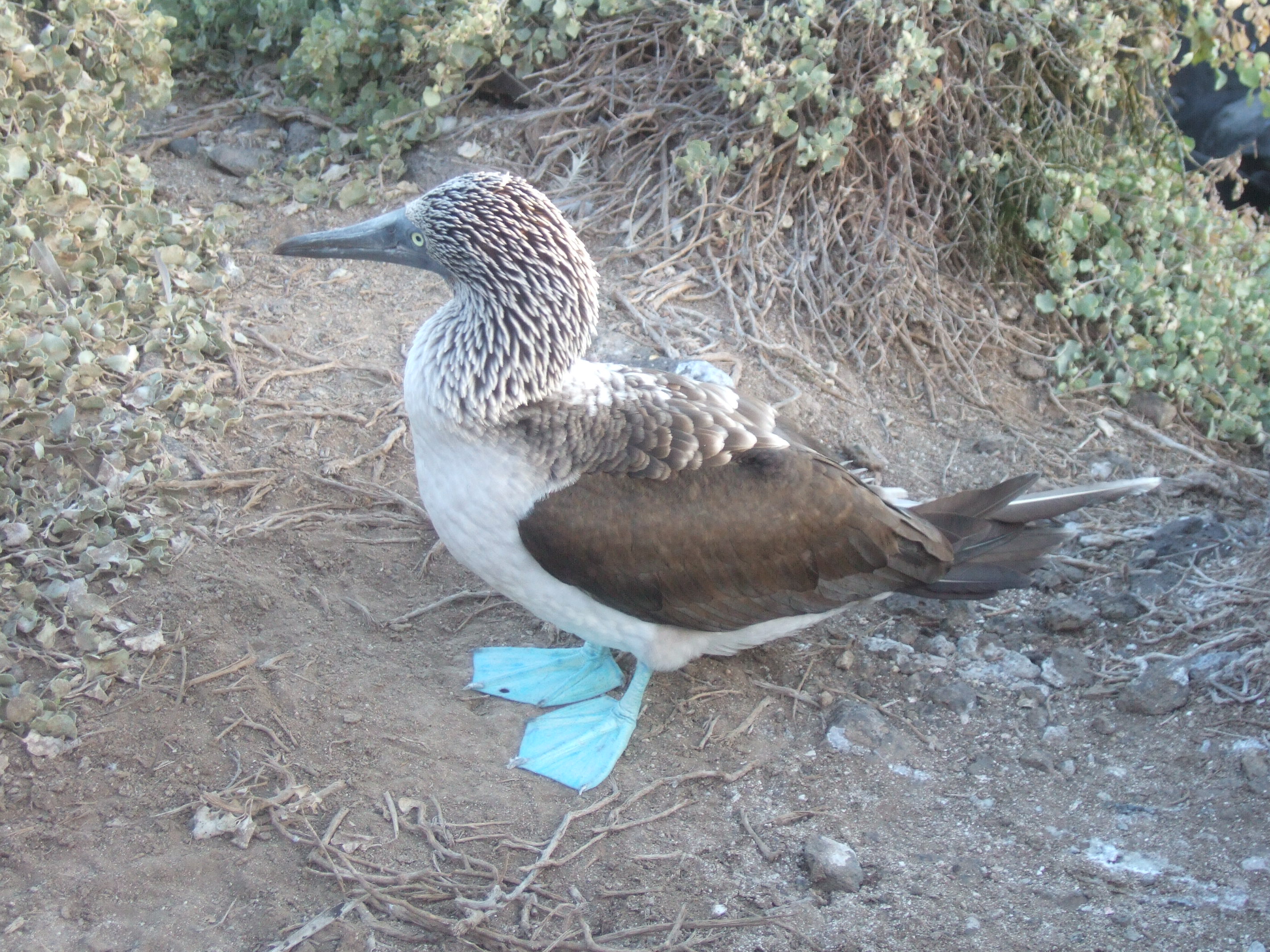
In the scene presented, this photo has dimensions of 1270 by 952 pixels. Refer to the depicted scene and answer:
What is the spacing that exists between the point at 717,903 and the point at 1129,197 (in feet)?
15.7

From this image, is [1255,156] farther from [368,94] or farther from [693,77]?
[368,94]

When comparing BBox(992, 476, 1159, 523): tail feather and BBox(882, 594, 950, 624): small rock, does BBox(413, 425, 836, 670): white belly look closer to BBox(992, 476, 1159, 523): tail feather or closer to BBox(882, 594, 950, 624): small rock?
BBox(882, 594, 950, 624): small rock

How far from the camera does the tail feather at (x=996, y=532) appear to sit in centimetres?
420

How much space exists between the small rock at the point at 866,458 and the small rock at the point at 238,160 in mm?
3709

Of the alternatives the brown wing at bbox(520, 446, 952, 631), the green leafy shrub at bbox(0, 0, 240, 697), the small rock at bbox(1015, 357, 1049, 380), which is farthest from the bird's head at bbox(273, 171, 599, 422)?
the small rock at bbox(1015, 357, 1049, 380)

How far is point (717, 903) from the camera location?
10.9ft

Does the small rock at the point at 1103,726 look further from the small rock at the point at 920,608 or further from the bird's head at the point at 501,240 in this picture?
the bird's head at the point at 501,240

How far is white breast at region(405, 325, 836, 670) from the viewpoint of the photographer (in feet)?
11.9

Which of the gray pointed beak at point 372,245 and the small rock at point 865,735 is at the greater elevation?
the gray pointed beak at point 372,245

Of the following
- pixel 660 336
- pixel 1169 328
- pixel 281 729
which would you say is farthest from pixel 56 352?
pixel 1169 328

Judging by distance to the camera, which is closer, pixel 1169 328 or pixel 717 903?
pixel 717 903

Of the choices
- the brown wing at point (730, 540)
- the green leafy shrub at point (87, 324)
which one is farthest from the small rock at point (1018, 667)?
the green leafy shrub at point (87, 324)

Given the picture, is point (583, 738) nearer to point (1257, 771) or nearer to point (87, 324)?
point (1257, 771)

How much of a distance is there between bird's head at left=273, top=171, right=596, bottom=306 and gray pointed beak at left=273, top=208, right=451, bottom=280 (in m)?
0.05
